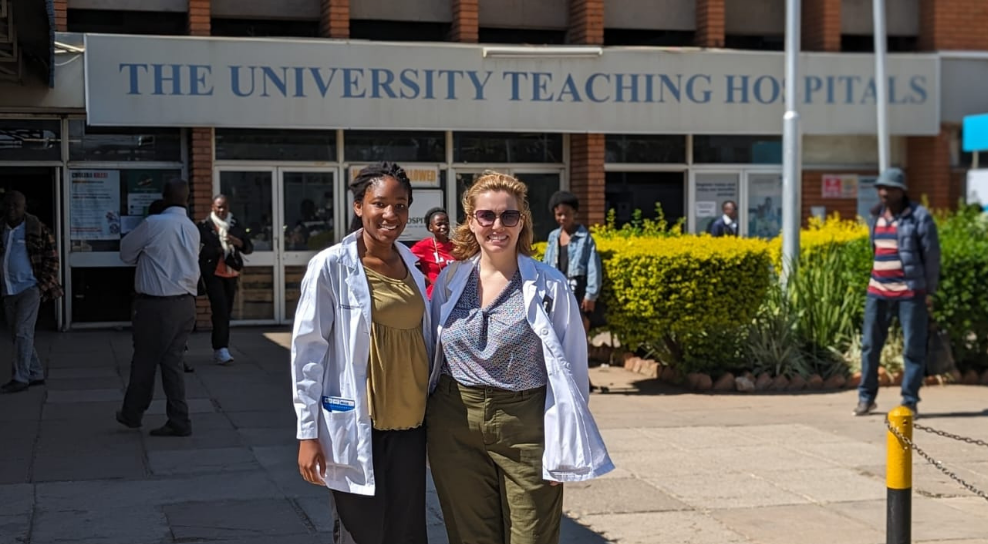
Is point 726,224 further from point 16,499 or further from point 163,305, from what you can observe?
point 16,499

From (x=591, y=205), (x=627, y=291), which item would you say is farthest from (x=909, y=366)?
(x=591, y=205)

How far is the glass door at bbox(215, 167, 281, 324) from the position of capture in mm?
15938

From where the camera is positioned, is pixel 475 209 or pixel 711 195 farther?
pixel 711 195

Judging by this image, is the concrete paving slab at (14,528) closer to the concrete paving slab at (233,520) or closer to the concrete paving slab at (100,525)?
the concrete paving slab at (100,525)

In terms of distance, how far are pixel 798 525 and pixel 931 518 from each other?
842 mm

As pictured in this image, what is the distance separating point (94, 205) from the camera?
15531 millimetres

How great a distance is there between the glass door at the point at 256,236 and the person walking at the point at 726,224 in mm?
6209

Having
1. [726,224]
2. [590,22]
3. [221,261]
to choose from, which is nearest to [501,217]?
[221,261]

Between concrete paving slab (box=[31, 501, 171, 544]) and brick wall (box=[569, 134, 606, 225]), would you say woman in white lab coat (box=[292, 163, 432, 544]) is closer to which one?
concrete paving slab (box=[31, 501, 171, 544])

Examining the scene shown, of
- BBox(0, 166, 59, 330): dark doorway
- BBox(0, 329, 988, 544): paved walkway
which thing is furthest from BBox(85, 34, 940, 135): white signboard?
BBox(0, 329, 988, 544): paved walkway

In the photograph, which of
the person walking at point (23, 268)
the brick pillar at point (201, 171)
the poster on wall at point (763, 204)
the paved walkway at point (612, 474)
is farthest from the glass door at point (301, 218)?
the poster on wall at point (763, 204)

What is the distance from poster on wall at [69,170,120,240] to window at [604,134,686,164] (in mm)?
6835

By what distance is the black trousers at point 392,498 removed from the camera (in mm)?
4238

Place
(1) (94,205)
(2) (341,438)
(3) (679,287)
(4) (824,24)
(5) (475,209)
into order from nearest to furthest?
(2) (341,438) → (5) (475,209) → (3) (679,287) → (1) (94,205) → (4) (824,24)
